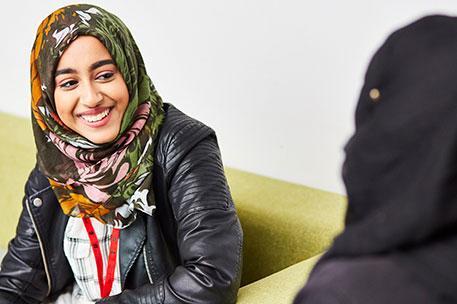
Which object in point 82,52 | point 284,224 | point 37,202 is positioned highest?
point 82,52

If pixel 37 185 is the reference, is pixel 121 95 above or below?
above

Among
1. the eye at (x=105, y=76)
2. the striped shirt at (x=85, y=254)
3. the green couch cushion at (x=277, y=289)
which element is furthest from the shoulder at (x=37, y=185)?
the green couch cushion at (x=277, y=289)

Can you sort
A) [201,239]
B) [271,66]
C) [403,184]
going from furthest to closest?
[271,66] → [201,239] → [403,184]

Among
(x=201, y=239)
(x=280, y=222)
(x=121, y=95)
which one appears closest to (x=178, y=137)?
(x=121, y=95)

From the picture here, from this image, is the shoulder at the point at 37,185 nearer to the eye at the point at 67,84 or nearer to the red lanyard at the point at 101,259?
the red lanyard at the point at 101,259

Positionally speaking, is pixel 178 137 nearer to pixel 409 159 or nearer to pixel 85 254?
pixel 85 254

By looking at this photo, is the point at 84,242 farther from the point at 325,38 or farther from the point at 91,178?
the point at 325,38

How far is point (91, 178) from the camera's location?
2.21 metres

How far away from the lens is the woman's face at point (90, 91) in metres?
2.10

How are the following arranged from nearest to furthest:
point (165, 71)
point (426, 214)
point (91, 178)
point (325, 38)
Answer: point (426, 214) → point (91, 178) → point (325, 38) → point (165, 71)

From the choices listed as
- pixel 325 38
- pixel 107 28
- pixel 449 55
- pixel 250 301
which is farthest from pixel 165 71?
pixel 449 55

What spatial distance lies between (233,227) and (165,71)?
1059mm

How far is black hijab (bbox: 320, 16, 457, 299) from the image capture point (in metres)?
0.91

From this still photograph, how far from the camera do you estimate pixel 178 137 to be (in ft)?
7.07
